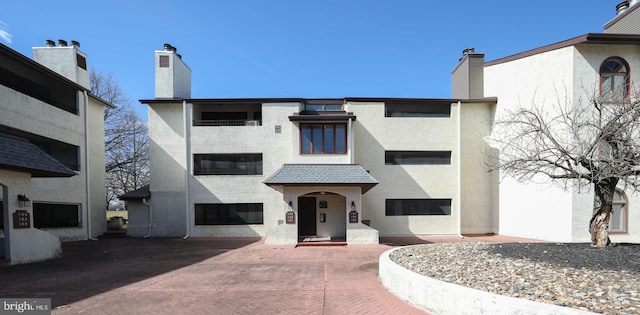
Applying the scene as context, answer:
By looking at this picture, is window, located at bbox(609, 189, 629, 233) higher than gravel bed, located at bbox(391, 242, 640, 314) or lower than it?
higher

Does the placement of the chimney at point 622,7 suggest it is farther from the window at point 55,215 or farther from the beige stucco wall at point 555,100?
the window at point 55,215

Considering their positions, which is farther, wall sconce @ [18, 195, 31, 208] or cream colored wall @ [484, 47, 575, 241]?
cream colored wall @ [484, 47, 575, 241]

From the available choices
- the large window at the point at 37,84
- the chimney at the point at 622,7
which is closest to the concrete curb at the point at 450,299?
the large window at the point at 37,84

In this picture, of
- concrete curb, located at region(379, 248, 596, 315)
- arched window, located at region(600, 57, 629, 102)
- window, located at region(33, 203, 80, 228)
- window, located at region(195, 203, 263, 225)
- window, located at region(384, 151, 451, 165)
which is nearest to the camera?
concrete curb, located at region(379, 248, 596, 315)

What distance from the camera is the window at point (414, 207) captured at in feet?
55.1

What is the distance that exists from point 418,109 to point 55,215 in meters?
21.4

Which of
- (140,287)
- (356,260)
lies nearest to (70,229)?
(140,287)

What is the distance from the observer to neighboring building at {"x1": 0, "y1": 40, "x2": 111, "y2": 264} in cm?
1005

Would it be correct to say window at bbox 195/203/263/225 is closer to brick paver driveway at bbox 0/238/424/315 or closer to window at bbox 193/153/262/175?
window at bbox 193/153/262/175

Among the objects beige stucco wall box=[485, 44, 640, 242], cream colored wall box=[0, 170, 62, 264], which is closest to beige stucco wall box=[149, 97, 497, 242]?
beige stucco wall box=[485, 44, 640, 242]

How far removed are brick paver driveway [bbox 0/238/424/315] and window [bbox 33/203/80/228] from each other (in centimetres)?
400

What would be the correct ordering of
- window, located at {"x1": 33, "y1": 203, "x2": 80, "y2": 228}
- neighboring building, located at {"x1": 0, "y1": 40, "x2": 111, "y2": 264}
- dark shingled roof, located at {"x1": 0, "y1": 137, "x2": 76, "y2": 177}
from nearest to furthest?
1. dark shingled roof, located at {"x1": 0, "y1": 137, "x2": 76, "y2": 177}
2. neighboring building, located at {"x1": 0, "y1": 40, "x2": 111, "y2": 264}
3. window, located at {"x1": 33, "y1": 203, "x2": 80, "y2": 228}

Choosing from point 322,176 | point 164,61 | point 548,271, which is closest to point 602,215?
point 548,271

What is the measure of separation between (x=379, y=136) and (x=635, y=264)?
38.7ft
